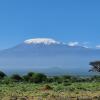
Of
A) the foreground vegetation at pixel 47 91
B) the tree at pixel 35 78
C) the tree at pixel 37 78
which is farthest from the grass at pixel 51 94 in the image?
the tree at pixel 35 78

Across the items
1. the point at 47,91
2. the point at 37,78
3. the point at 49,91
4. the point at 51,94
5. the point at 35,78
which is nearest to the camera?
the point at 51,94

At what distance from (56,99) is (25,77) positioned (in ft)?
179

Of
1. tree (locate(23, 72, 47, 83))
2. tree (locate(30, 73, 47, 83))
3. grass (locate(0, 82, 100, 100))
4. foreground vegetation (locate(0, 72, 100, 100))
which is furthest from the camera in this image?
tree (locate(23, 72, 47, 83))

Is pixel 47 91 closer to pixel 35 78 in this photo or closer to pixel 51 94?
pixel 51 94

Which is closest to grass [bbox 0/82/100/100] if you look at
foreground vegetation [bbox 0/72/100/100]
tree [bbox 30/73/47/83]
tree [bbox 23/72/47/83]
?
foreground vegetation [bbox 0/72/100/100]

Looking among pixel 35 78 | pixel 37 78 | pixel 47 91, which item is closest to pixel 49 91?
pixel 47 91

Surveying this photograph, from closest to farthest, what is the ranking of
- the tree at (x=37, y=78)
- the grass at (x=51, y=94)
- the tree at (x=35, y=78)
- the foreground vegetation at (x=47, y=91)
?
the grass at (x=51, y=94), the foreground vegetation at (x=47, y=91), the tree at (x=37, y=78), the tree at (x=35, y=78)

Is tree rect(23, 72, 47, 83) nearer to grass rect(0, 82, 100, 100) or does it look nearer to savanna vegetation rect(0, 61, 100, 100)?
savanna vegetation rect(0, 61, 100, 100)

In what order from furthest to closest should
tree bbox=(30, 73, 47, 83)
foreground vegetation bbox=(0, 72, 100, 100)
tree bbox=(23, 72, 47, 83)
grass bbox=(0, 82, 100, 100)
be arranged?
tree bbox=(23, 72, 47, 83) → tree bbox=(30, 73, 47, 83) → foreground vegetation bbox=(0, 72, 100, 100) → grass bbox=(0, 82, 100, 100)

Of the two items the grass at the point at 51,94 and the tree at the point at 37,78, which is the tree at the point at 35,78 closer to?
the tree at the point at 37,78

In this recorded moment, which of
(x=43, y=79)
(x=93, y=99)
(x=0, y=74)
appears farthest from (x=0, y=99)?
(x=0, y=74)

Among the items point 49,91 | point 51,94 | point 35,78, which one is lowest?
point 51,94

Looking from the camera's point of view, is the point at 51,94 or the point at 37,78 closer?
the point at 51,94

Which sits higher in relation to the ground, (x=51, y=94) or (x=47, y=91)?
(x=47, y=91)
